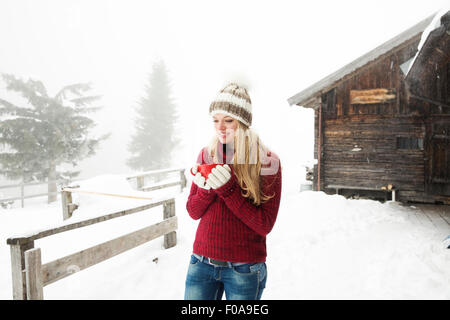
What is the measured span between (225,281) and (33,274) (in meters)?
2.17

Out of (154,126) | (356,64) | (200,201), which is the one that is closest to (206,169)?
(200,201)

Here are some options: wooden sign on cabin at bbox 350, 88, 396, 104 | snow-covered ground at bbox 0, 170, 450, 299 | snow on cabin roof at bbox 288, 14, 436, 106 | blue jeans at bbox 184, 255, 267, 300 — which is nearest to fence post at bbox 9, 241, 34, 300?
snow-covered ground at bbox 0, 170, 450, 299

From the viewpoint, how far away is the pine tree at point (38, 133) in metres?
15.4

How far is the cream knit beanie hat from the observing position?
1733 millimetres

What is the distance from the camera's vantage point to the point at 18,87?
16.0 metres

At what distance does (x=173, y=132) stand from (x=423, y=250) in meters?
23.7

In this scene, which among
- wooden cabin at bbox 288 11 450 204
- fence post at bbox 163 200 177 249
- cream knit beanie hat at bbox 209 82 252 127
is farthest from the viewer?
wooden cabin at bbox 288 11 450 204

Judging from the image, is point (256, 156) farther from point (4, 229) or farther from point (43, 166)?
point (43, 166)

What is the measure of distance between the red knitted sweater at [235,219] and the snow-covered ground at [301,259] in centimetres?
221

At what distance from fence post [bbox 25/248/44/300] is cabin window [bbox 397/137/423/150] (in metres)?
9.83

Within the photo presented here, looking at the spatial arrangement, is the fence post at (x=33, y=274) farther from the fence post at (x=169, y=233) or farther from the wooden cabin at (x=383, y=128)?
the wooden cabin at (x=383, y=128)

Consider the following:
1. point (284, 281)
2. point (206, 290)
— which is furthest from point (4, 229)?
point (206, 290)

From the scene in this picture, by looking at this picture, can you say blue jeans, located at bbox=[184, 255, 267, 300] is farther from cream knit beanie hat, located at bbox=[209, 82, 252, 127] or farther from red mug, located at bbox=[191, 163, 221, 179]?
cream knit beanie hat, located at bbox=[209, 82, 252, 127]

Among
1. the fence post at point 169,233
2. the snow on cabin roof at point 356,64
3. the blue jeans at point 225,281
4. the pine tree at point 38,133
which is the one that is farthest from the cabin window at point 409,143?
the pine tree at point 38,133
